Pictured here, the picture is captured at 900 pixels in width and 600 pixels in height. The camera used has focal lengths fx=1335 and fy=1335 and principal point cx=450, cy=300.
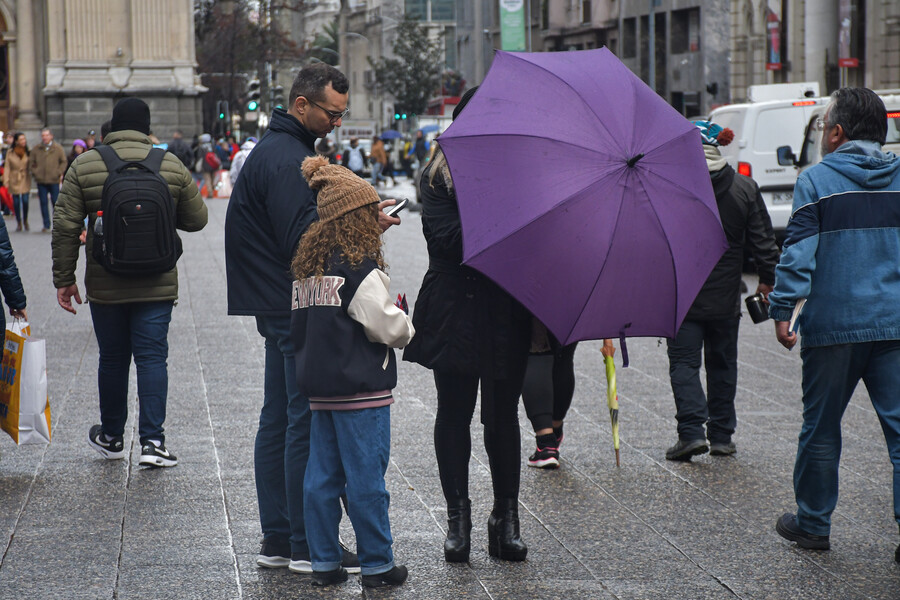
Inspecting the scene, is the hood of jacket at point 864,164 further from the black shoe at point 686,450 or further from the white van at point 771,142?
the white van at point 771,142

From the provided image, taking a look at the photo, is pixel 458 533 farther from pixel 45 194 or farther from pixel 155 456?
pixel 45 194

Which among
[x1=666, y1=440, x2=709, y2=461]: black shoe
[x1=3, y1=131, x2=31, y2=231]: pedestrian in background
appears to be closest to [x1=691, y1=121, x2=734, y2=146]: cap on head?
[x1=666, y1=440, x2=709, y2=461]: black shoe

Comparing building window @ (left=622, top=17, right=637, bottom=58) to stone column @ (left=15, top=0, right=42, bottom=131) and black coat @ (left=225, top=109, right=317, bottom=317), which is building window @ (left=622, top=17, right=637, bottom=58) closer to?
stone column @ (left=15, top=0, right=42, bottom=131)

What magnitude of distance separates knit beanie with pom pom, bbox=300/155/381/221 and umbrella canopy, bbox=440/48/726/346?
35 centimetres

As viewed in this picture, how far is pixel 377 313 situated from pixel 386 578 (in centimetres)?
101

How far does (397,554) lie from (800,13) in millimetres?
39325

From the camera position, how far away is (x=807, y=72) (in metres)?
40.5

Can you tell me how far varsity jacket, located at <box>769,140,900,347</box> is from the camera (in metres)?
5.30

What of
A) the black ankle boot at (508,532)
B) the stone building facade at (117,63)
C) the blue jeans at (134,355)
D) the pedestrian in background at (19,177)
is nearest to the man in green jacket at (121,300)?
the blue jeans at (134,355)

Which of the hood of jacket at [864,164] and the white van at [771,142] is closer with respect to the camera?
the hood of jacket at [864,164]

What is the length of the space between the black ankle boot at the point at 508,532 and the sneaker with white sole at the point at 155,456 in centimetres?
226

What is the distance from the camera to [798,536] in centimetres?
547

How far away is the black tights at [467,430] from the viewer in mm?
5242

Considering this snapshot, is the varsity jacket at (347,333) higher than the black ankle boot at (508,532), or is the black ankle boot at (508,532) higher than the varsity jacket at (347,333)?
the varsity jacket at (347,333)
